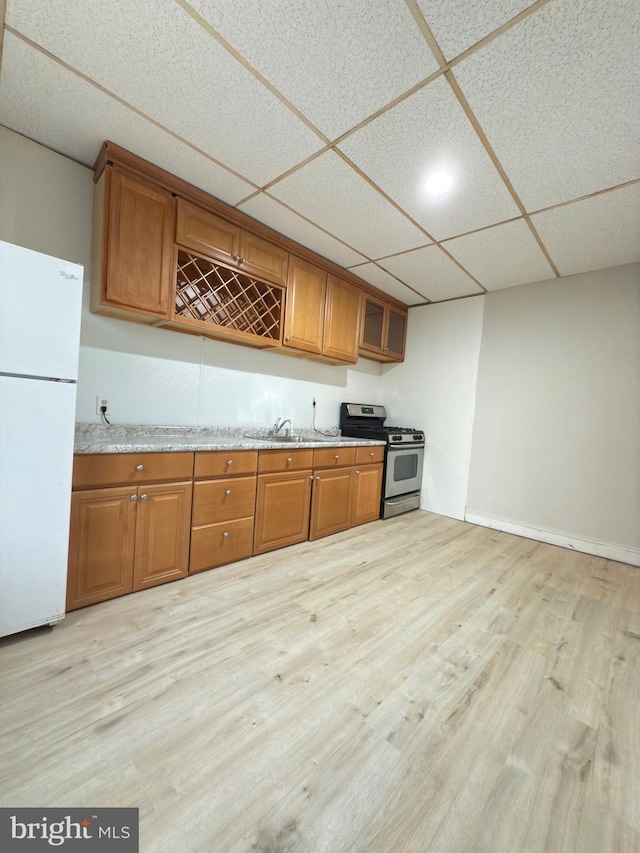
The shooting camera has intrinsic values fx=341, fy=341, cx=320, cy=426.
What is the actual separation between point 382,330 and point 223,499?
2679mm

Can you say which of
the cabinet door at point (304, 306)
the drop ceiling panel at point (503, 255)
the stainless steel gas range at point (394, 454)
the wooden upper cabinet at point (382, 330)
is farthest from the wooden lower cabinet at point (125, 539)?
the drop ceiling panel at point (503, 255)

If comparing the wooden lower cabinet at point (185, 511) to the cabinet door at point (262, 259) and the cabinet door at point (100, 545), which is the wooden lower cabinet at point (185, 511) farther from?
the cabinet door at point (262, 259)

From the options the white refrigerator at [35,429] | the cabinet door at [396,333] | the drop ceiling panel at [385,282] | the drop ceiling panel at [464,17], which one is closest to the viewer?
the drop ceiling panel at [464,17]

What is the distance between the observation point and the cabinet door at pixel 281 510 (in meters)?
2.49

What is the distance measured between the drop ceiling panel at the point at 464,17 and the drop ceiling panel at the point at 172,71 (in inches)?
26.8

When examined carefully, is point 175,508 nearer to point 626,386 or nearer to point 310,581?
point 310,581

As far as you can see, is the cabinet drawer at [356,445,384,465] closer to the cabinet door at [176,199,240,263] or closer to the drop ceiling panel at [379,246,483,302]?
the drop ceiling panel at [379,246,483,302]

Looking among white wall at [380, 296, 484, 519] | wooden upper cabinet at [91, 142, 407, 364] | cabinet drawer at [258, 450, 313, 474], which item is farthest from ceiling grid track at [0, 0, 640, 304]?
cabinet drawer at [258, 450, 313, 474]

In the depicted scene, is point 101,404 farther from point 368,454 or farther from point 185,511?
point 368,454

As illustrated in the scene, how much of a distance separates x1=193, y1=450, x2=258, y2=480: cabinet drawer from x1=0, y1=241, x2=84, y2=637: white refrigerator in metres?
0.69

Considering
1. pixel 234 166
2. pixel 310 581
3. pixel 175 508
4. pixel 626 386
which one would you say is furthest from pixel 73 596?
pixel 626 386

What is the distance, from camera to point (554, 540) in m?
3.19

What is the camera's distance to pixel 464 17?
1.18 meters

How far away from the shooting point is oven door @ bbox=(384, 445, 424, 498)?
11.8 ft
